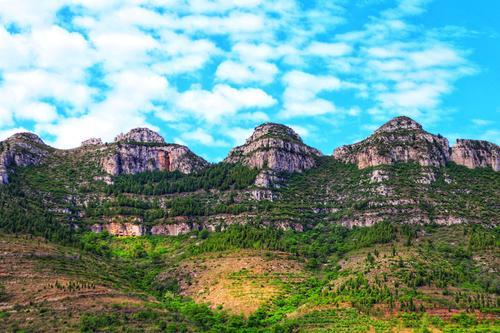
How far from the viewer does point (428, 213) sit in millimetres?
174000

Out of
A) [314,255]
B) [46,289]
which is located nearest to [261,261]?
[314,255]

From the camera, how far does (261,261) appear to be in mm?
148500

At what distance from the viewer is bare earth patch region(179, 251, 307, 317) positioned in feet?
427

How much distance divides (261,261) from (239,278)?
35.3 ft

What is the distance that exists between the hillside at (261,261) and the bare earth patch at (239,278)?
1.16 ft

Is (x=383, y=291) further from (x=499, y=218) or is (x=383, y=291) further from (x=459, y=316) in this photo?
(x=499, y=218)

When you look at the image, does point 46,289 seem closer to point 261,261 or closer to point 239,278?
point 239,278

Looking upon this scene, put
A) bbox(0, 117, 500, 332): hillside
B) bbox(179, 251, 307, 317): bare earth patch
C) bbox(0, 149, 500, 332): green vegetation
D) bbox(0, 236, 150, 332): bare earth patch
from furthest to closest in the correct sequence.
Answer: bbox(179, 251, 307, 317): bare earth patch → bbox(0, 149, 500, 332): green vegetation → bbox(0, 117, 500, 332): hillside → bbox(0, 236, 150, 332): bare earth patch

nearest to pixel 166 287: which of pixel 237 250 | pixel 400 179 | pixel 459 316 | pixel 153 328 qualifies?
pixel 237 250

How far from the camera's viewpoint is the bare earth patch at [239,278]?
427 feet

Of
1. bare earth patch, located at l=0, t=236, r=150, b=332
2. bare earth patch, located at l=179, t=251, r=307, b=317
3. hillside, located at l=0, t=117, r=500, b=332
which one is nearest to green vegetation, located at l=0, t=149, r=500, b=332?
hillside, located at l=0, t=117, r=500, b=332

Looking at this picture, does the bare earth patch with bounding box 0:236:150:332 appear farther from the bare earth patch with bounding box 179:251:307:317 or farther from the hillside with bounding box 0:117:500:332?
the bare earth patch with bounding box 179:251:307:317

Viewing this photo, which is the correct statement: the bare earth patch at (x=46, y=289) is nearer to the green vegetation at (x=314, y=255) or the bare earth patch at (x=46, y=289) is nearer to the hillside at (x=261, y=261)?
the hillside at (x=261, y=261)

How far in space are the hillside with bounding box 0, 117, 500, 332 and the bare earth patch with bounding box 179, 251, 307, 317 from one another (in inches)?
13.9
